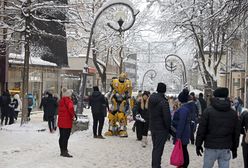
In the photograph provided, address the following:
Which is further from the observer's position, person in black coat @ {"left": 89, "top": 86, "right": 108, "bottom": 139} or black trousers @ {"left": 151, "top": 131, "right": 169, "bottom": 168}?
person in black coat @ {"left": 89, "top": 86, "right": 108, "bottom": 139}

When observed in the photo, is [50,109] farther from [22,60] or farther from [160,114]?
[22,60]

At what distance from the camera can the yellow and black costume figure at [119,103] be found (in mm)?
16719

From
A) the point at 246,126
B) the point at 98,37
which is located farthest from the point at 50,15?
the point at 98,37

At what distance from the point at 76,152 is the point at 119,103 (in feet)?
15.7

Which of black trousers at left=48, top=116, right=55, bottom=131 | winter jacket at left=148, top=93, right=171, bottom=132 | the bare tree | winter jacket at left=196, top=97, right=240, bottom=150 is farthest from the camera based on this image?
black trousers at left=48, top=116, right=55, bottom=131

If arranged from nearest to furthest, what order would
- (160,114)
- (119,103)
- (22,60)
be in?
(160,114)
(119,103)
(22,60)

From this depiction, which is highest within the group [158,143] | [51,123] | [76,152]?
[158,143]

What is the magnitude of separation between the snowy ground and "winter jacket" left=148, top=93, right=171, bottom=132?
5.28 feet

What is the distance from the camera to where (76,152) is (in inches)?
486

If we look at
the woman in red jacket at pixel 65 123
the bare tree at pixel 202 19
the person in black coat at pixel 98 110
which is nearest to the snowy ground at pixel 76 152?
the woman in red jacket at pixel 65 123

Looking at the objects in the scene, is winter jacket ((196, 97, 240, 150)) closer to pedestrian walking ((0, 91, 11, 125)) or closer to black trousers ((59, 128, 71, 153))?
black trousers ((59, 128, 71, 153))

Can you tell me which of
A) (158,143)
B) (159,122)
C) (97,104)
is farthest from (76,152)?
(97,104)

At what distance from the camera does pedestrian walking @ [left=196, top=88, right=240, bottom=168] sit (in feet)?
24.3

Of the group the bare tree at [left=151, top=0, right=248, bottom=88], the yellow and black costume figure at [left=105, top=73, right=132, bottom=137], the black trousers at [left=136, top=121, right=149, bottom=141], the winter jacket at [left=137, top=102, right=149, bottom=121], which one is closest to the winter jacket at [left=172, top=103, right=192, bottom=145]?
the bare tree at [left=151, top=0, right=248, bottom=88]
